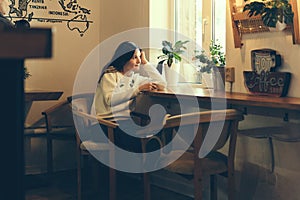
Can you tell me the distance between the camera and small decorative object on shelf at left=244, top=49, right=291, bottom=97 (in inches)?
98.7

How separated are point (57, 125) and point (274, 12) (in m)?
2.37

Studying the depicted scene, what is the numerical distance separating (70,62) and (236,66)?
1892mm

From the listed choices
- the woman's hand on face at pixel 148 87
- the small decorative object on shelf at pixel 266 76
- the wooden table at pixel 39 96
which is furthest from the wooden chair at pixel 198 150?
the wooden table at pixel 39 96

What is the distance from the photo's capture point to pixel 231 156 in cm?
244

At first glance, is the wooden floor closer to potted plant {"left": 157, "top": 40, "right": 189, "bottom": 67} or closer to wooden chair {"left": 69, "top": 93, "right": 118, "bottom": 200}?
wooden chair {"left": 69, "top": 93, "right": 118, "bottom": 200}

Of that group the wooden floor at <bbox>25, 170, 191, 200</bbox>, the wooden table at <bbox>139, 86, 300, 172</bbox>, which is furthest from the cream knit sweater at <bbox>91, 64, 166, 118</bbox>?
the wooden floor at <bbox>25, 170, 191, 200</bbox>

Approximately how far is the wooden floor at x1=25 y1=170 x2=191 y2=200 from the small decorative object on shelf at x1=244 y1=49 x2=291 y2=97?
110 cm

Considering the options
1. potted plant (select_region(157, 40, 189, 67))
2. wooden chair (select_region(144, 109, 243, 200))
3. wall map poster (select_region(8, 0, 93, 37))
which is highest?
wall map poster (select_region(8, 0, 93, 37))

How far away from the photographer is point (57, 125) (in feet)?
13.4

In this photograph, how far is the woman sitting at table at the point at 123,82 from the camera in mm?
3260

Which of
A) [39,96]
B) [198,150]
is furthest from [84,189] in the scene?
[198,150]

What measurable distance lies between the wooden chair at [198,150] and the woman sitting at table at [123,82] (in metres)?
0.81

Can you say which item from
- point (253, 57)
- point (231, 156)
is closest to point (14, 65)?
point (231, 156)

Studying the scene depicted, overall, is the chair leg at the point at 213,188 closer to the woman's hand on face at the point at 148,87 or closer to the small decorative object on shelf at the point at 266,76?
the small decorative object on shelf at the point at 266,76
